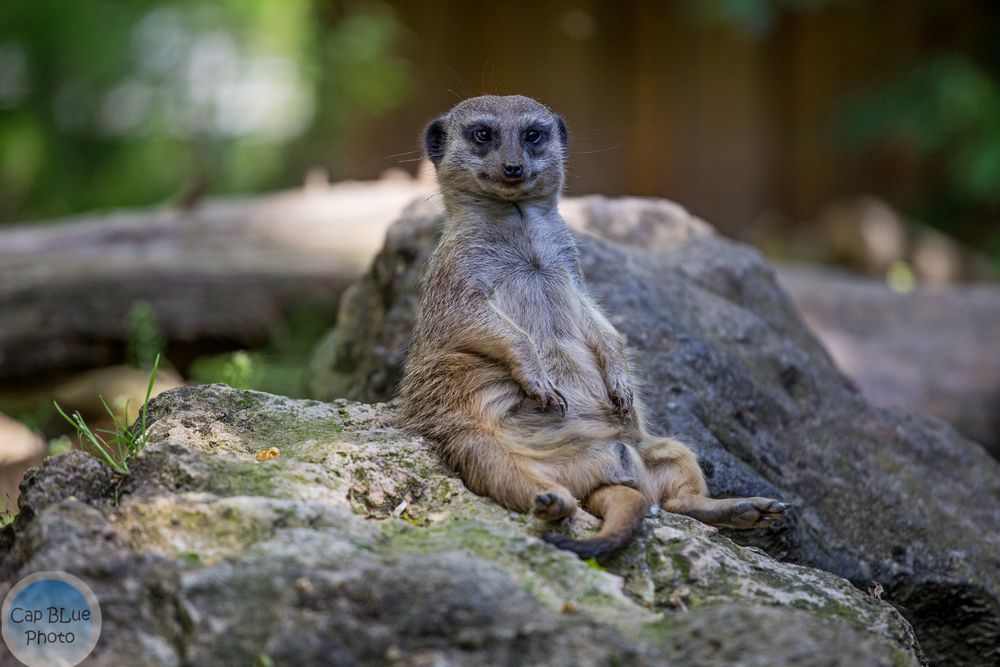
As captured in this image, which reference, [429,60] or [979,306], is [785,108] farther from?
[979,306]

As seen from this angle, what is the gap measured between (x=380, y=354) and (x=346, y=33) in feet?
25.5

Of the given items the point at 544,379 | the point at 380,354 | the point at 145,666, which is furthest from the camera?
the point at 380,354

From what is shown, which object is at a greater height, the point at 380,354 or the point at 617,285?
the point at 617,285

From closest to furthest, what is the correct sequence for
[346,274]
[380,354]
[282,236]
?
[380,354], [346,274], [282,236]

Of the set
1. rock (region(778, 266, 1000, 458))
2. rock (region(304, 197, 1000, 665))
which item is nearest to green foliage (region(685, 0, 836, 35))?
rock (region(778, 266, 1000, 458))

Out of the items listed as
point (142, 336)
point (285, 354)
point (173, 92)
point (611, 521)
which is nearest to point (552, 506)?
point (611, 521)

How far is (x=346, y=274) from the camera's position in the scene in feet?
22.8

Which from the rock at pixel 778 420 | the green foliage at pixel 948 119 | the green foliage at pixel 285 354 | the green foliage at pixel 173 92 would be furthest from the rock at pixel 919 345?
the green foliage at pixel 173 92

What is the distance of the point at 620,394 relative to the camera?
11.2 feet

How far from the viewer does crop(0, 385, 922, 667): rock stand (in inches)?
83.7

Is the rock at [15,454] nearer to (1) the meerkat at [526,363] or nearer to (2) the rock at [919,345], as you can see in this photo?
(1) the meerkat at [526,363]

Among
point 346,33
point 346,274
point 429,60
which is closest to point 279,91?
point 346,33

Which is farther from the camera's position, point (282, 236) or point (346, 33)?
point (346, 33)

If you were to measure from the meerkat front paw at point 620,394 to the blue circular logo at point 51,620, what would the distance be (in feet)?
5.68
